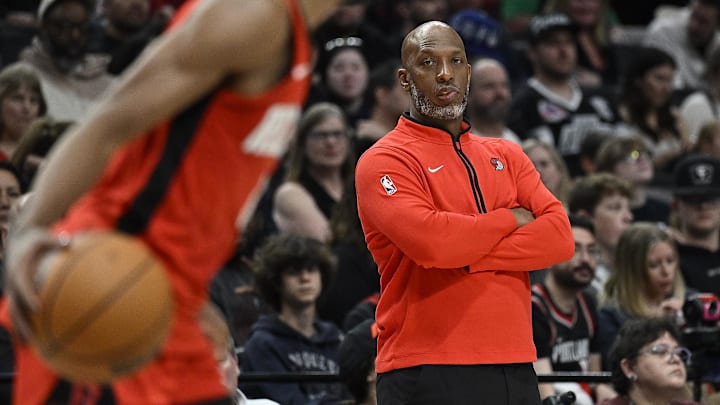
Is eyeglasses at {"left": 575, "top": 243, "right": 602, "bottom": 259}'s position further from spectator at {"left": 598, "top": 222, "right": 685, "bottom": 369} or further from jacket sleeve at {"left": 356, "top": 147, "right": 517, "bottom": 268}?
jacket sleeve at {"left": 356, "top": 147, "right": 517, "bottom": 268}

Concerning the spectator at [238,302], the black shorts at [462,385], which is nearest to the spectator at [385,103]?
the spectator at [238,302]

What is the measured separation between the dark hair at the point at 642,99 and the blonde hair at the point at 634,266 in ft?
10.4

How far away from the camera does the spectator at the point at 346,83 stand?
9.80 meters

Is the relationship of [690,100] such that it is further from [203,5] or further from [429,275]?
[203,5]

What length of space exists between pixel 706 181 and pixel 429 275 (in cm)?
437

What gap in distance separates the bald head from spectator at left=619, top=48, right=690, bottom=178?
5.82 meters

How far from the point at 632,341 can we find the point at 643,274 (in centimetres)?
135

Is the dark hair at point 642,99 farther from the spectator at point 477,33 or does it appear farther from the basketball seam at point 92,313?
the basketball seam at point 92,313

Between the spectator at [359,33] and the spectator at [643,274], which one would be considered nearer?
the spectator at [643,274]

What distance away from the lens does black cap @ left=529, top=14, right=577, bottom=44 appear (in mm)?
10344

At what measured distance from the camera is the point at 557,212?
15.8 feet

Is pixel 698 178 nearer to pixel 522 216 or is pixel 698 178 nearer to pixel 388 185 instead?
pixel 522 216

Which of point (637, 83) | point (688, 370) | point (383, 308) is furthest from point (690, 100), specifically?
point (383, 308)

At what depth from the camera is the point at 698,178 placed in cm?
847
